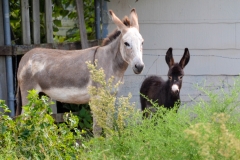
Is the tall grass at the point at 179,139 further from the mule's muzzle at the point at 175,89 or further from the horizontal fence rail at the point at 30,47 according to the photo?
the horizontal fence rail at the point at 30,47

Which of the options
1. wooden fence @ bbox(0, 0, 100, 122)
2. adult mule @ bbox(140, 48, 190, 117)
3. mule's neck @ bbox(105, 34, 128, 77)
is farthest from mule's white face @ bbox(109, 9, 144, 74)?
wooden fence @ bbox(0, 0, 100, 122)

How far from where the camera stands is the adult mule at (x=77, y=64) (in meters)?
7.51

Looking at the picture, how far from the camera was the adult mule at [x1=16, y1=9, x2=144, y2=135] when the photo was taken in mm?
7508

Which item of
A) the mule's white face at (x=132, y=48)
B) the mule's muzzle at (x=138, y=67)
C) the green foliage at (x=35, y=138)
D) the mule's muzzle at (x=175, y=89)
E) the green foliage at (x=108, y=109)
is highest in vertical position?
the mule's white face at (x=132, y=48)

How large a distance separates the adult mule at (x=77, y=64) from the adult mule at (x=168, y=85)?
769 mm

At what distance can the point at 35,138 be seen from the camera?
578 centimetres

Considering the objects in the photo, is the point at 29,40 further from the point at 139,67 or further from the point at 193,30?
the point at 193,30

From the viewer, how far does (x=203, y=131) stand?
4.37 m

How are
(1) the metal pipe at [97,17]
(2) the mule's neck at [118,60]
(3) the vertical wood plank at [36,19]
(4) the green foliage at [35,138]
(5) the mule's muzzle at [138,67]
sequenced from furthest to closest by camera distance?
(1) the metal pipe at [97,17]
(3) the vertical wood plank at [36,19]
(2) the mule's neck at [118,60]
(5) the mule's muzzle at [138,67]
(4) the green foliage at [35,138]

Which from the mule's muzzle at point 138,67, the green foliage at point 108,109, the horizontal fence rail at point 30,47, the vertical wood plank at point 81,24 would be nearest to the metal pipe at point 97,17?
the horizontal fence rail at point 30,47

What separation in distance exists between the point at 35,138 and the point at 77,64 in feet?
6.92

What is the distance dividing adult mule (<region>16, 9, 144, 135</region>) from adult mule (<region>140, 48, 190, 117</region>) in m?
0.77

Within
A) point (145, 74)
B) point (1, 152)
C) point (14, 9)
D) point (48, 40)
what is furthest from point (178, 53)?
point (1, 152)

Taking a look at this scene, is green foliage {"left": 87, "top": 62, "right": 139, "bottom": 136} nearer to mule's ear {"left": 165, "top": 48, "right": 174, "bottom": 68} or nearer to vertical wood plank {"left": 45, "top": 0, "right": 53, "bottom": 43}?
mule's ear {"left": 165, "top": 48, "right": 174, "bottom": 68}
